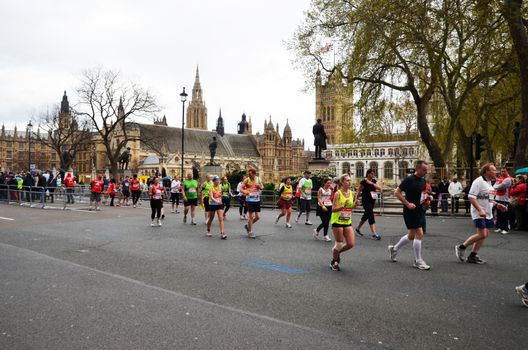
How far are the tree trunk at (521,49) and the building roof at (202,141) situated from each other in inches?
3219

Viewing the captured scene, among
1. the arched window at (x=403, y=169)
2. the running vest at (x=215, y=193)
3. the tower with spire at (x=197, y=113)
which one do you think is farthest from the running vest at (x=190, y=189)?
the tower with spire at (x=197, y=113)

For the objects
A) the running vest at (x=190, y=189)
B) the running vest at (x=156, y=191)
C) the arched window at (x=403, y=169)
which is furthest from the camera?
the arched window at (x=403, y=169)

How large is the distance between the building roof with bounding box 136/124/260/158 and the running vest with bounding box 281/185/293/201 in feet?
264

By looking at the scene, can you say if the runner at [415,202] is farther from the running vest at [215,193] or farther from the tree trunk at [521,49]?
the tree trunk at [521,49]

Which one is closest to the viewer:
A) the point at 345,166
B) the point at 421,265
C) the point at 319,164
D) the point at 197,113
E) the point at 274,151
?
the point at 421,265

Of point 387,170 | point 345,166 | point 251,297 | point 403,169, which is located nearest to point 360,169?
point 345,166

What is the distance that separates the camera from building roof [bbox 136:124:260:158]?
328ft

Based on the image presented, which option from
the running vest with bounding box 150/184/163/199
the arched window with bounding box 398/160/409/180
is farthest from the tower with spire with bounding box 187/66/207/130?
the running vest with bounding box 150/184/163/199

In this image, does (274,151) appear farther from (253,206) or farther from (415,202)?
(415,202)

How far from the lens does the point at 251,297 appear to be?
5.72 meters

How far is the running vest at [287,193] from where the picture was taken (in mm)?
14070

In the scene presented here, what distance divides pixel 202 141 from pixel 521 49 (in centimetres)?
9326

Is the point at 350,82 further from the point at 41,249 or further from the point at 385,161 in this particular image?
the point at 385,161

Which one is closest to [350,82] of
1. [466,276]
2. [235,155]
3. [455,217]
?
[455,217]
